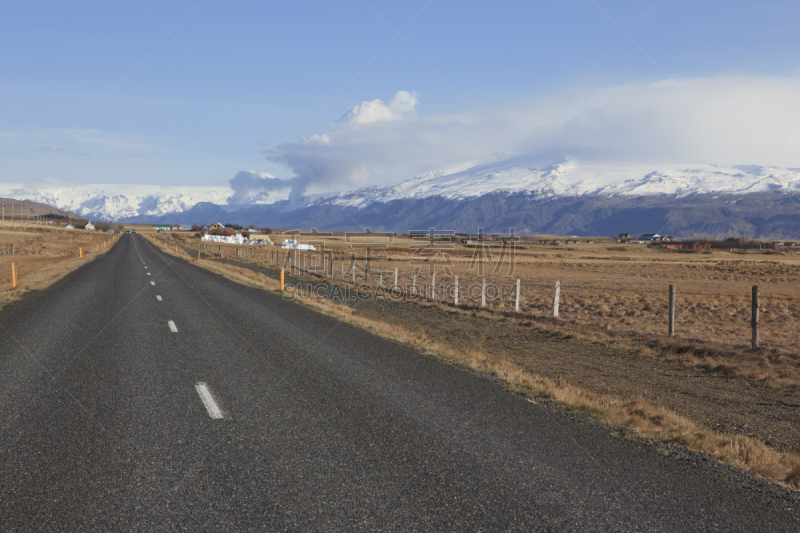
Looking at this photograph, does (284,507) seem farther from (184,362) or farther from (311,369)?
(184,362)

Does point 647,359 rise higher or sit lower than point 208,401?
lower

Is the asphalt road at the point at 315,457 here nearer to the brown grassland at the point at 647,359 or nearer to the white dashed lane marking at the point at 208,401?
the white dashed lane marking at the point at 208,401

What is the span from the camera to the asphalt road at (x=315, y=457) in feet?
15.6

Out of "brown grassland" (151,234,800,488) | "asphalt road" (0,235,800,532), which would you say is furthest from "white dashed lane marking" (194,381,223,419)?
"brown grassland" (151,234,800,488)

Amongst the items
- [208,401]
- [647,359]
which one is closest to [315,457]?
[208,401]

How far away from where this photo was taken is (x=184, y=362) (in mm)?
10312

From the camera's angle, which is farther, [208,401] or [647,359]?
[647,359]

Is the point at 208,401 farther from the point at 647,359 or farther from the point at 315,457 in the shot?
the point at 647,359

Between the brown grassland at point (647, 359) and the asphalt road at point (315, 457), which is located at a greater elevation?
the asphalt road at point (315, 457)

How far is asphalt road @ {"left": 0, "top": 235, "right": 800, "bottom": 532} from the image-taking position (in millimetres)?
4746

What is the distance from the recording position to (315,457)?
589cm

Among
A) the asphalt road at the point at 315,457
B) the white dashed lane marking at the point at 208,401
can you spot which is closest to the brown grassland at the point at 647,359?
the asphalt road at the point at 315,457

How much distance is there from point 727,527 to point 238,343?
9.91 m

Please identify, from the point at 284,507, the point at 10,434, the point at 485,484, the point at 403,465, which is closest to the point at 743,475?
the point at 485,484
